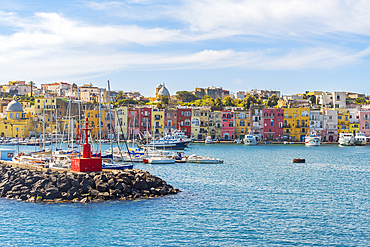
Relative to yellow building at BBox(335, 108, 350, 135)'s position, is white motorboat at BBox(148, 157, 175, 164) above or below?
below

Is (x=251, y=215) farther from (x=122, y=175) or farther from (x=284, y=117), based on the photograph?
(x=284, y=117)

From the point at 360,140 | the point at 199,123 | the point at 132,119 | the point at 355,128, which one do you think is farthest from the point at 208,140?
the point at 355,128

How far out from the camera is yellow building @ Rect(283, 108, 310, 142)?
92.6 meters

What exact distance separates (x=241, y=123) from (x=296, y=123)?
11773mm

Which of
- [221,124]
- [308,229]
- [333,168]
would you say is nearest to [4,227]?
[308,229]

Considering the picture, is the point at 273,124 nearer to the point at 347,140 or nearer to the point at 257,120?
the point at 257,120

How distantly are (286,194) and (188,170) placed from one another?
508 inches

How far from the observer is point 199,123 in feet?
301

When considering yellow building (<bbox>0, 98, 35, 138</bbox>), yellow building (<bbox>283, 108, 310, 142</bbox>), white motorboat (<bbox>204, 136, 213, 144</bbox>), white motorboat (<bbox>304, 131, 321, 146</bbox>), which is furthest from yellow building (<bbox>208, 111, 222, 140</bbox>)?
yellow building (<bbox>0, 98, 35, 138</bbox>)

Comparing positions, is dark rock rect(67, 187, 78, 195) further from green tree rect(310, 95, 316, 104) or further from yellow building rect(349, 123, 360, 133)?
green tree rect(310, 95, 316, 104)

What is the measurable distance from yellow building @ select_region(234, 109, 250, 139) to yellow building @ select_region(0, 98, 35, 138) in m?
43.6

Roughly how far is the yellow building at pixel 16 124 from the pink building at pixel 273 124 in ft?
164

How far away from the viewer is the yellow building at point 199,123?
91.7 metres

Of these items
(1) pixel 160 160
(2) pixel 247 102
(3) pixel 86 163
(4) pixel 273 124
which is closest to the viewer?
(3) pixel 86 163
